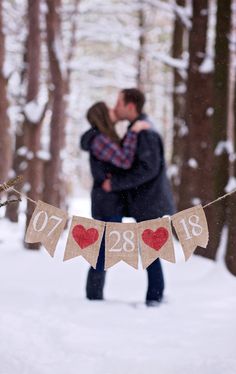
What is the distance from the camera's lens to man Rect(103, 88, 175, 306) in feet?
14.8

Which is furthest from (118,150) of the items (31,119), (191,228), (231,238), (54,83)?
(54,83)

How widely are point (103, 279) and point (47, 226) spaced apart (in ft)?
3.69

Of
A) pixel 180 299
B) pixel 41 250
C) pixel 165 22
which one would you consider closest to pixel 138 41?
pixel 165 22

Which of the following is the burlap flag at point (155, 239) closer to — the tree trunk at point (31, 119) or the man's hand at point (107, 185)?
the man's hand at point (107, 185)

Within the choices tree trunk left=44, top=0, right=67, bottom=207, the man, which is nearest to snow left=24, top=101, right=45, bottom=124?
tree trunk left=44, top=0, right=67, bottom=207

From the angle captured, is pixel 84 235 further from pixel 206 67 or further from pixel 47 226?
pixel 206 67

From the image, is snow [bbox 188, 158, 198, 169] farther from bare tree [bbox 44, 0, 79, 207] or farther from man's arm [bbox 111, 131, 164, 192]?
man's arm [bbox 111, 131, 164, 192]

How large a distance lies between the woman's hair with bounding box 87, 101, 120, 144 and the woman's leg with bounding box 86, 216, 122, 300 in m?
0.65

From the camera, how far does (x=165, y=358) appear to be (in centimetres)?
338

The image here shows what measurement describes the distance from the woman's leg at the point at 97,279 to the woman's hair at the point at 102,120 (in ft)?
2.14

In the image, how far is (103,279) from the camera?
15.4 feet

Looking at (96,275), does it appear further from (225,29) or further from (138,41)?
(138,41)

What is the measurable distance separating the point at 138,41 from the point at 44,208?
531 inches

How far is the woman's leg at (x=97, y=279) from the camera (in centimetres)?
460
